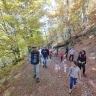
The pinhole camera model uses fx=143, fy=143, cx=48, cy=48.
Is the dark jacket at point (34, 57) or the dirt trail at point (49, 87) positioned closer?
the dirt trail at point (49, 87)

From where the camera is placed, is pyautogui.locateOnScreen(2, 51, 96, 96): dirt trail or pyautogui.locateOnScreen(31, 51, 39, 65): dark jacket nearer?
pyautogui.locateOnScreen(2, 51, 96, 96): dirt trail

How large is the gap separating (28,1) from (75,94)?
51.7 feet

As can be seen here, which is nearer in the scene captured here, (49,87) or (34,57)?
(34,57)

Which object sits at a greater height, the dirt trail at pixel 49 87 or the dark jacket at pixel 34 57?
the dark jacket at pixel 34 57

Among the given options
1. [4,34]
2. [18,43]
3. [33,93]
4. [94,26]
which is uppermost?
[94,26]

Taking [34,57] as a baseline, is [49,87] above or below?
below

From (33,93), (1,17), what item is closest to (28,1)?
(1,17)

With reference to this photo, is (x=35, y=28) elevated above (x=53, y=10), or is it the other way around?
(x=53, y=10)

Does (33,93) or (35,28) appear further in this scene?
(35,28)

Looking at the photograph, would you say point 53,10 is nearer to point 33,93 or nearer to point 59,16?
point 59,16

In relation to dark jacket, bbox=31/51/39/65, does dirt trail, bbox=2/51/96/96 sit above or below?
below

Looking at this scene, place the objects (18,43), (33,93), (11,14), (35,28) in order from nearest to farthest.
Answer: (33,93) < (18,43) < (11,14) < (35,28)

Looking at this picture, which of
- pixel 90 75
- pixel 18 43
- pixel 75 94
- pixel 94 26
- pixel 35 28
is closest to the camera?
pixel 75 94

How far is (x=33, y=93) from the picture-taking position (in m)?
8.91
